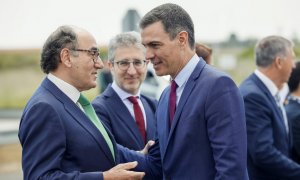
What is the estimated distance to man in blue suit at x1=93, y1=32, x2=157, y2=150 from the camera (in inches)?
169

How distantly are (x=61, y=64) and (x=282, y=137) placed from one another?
2.23 meters

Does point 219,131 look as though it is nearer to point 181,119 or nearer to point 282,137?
point 181,119

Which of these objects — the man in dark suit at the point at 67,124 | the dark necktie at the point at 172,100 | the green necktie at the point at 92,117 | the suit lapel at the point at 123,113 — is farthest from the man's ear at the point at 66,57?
the suit lapel at the point at 123,113

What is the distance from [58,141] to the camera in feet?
10.1

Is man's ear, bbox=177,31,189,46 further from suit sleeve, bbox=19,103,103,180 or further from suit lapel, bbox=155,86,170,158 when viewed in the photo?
suit sleeve, bbox=19,103,103,180

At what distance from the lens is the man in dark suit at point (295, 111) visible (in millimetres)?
5105

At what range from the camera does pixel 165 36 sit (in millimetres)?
3285

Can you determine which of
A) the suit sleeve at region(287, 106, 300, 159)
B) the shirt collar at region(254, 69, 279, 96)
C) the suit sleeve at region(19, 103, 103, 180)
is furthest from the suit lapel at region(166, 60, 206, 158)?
the suit sleeve at region(287, 106, 300, 159)

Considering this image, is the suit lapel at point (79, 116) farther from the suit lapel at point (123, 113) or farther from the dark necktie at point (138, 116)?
the dark necktie at point (138, 116)

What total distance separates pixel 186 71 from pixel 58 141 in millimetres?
845

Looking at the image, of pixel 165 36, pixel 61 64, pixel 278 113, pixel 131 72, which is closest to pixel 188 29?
pixel 165 36

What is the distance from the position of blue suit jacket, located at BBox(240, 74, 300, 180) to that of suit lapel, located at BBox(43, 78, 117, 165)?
1701 millimetres

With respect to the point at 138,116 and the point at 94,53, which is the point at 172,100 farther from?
the point at 138,116

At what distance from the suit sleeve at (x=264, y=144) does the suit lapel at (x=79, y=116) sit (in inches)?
66.7
